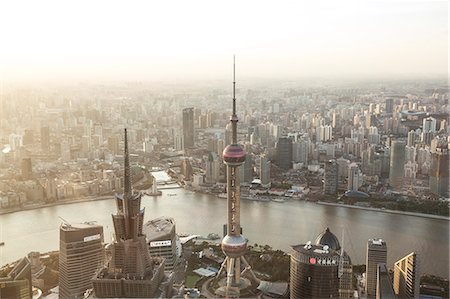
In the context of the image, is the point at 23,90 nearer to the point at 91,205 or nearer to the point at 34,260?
the point at 91,205

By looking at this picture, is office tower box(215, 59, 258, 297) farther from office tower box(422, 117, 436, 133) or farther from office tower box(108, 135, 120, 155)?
office tower box(422, 117, 436, 133)

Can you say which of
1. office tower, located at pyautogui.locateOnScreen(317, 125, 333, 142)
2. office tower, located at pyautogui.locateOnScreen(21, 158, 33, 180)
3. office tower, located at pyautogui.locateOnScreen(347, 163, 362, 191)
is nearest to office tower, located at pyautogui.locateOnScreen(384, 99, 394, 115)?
office tower, located at pyautogui.locateOnScreen(317, 125, 333, 142)

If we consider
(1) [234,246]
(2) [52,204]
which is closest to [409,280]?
(1) [234,246]

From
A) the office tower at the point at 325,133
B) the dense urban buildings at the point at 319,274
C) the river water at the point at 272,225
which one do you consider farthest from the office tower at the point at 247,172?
the dense urban buildings at the point at 319,274

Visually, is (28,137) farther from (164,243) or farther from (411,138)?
(411,138)

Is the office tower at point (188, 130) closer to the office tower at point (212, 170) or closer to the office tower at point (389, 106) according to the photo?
the office tower at point (212, 170)

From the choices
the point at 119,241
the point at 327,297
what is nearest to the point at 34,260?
the point at 119,241
